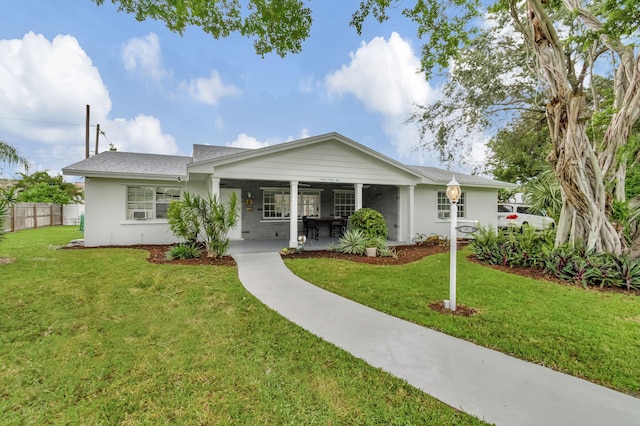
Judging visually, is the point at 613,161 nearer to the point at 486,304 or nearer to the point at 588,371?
the point at 486,304

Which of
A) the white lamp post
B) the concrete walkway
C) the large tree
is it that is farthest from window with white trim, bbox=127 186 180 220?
the white lamp post

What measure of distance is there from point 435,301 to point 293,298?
2472mm

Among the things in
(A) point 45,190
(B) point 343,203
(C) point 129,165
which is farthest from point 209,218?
(A) point 45,190

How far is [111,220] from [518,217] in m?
20.2

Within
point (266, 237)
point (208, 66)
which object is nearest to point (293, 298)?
point (266, 237)

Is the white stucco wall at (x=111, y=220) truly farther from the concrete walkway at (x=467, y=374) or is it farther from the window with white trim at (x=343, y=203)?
the concrete walkway at (x=467, y=374)

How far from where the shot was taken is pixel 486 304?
506 centimetres

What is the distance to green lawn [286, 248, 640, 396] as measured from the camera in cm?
327

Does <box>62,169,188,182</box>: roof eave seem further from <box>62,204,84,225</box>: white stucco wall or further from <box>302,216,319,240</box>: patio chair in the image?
<box>62,204,84,225</box>: white stucco wall

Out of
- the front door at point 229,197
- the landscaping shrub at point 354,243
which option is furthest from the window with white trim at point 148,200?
the landscaping shrub at point 354,243

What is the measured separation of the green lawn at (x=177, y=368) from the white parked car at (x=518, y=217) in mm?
13996

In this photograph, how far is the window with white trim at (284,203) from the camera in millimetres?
13047

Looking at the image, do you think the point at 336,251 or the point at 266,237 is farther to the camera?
the point at 266,237

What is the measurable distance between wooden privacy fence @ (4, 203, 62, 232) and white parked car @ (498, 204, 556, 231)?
25293mm
